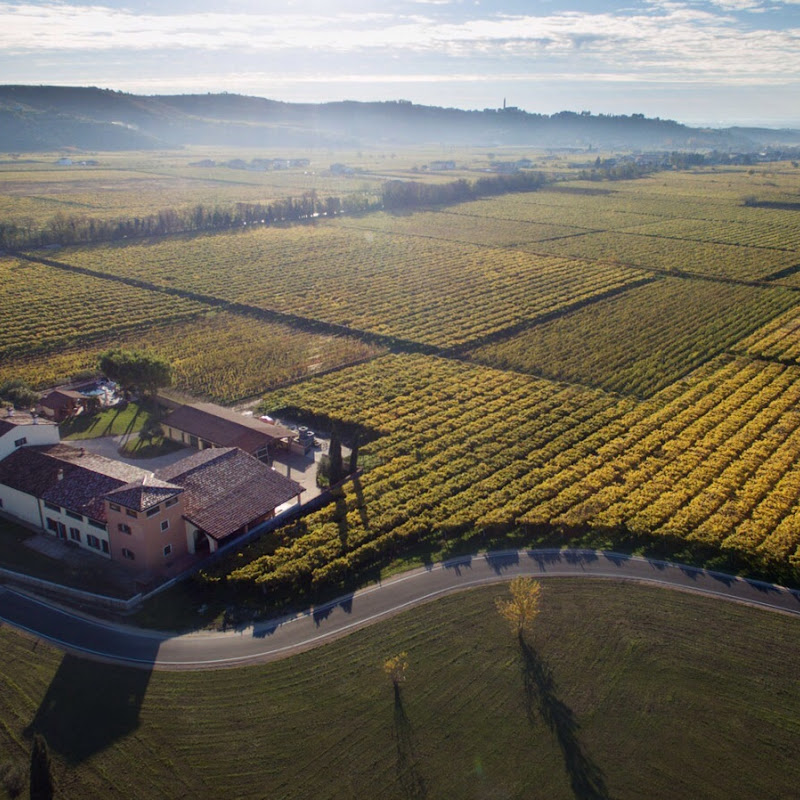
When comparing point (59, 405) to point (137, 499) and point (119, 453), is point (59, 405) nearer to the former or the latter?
point (119, 453)

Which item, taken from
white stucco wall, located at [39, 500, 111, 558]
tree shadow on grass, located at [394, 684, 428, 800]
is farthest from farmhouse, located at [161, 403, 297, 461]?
tree shadow on grass, located at [394, 684, 428, 800]

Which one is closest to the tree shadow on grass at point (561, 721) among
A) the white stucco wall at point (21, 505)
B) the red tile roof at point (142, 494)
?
the red tile roof at point (142, 494)

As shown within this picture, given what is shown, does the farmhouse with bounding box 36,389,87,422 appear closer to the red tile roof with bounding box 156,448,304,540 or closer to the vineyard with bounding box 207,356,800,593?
the vineyard with bounding box 207,356,800,593

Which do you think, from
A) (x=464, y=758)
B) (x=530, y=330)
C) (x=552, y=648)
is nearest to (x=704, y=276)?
(x=530, y=330)

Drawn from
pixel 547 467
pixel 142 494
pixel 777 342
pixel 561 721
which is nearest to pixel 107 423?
pixel 142 494

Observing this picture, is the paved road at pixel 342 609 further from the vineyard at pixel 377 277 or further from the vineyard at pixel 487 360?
the vineyard at pixel 377 277

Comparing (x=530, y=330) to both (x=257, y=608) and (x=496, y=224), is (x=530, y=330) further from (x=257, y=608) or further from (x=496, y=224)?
(x=496, y=224)
